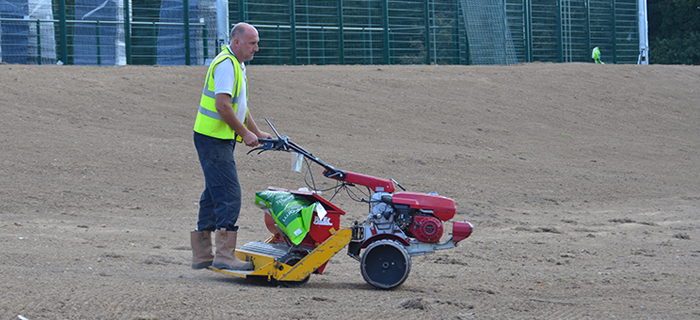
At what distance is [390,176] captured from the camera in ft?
37.3

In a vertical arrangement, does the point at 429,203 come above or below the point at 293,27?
below

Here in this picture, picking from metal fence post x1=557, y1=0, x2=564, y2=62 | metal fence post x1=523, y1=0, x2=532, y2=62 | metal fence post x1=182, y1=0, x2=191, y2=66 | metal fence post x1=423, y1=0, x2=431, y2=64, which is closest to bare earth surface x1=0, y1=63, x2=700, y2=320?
metal fence post x1=182, y1=0, x2=191, y2=66

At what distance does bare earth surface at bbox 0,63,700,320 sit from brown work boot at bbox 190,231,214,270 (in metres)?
0.15

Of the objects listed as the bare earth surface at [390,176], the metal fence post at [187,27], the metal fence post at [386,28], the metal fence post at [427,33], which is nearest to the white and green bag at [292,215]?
A: the bare earth surface at [390,176]

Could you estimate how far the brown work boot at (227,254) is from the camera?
5.31m

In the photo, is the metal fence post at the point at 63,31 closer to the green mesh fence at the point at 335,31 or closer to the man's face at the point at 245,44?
the green mesh fence at the point at 335,31

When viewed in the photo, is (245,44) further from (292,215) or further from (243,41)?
(292,215)

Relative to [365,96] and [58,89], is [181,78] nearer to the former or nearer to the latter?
[58,89]

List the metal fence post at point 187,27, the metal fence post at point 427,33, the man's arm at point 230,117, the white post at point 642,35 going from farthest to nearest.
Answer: the white post at point 642,35
the metal fence post at point 427,33
the metal fence post at point 187,27
the man's arm at point 230,117

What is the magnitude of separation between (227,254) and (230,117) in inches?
42.7

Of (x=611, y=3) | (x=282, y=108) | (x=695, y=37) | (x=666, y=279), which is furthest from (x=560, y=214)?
(x=695, y=37)

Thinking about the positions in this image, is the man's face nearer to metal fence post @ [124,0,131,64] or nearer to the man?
→ the man

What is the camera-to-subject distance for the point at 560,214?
9.93 metres

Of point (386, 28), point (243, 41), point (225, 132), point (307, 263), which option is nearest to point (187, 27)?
point (386, 28)
